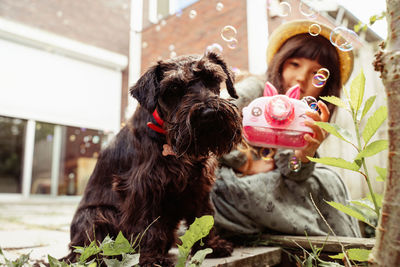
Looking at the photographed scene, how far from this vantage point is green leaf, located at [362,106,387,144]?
0.77m

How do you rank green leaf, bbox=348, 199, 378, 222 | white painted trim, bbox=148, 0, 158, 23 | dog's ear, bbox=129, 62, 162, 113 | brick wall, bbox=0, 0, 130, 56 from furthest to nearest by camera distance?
1. brick wall, bbox=0, 0, 130, 56
2. white painted trim, bbox=148, 0, 158, 23
3. dog's ear, bbox=129, 62, 162, 113
4. green leaf, bbox=348, 199, 378, 222

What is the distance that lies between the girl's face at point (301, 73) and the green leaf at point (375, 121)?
133 centimetres

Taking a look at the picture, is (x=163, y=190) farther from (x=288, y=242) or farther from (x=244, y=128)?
(x=288, y=242)

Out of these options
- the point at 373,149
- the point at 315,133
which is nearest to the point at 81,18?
the point at 315,133

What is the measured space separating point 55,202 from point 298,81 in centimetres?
856

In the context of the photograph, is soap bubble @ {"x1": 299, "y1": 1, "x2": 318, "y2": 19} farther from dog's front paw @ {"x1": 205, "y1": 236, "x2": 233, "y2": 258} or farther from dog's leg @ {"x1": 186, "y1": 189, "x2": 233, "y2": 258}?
dog's front paw @ {"x1": 205, "y1": 236, "x2": 233, "y2": 258}

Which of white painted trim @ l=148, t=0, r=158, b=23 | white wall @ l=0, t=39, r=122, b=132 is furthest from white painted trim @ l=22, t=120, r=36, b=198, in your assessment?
white painted trim @ l=148, t=0, r=158, b=23

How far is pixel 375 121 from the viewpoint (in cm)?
79

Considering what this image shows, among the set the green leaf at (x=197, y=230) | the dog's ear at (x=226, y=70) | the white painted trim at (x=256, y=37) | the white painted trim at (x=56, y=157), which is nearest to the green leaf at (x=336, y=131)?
the green leaf at (x=197, y=230)

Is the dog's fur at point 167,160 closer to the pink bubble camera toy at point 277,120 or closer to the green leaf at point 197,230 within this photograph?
the pink bubble camera toy at point 277,120

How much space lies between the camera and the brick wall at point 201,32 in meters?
6.29

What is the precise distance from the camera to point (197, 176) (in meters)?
1.54

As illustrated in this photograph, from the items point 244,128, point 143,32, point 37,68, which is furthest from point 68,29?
point 244,128

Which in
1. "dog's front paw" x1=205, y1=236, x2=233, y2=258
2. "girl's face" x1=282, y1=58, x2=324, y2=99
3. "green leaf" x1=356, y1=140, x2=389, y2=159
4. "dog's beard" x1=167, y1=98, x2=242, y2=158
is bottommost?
"dog's front paw" x1=205, y1=236, x2=233, y2=258
